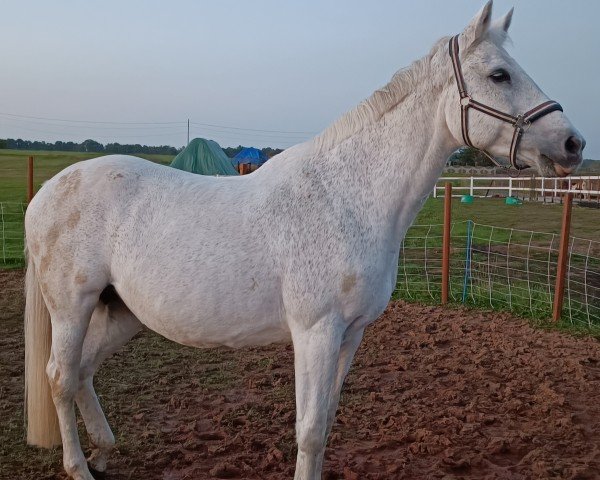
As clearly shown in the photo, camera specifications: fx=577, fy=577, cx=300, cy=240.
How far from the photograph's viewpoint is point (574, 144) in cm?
230

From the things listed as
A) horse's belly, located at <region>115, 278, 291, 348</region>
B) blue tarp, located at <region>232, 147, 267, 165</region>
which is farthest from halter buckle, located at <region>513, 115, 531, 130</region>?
blue tarp, located at <region>232, 147, 267, 165</region>

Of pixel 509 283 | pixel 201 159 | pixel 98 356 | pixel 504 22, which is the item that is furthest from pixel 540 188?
pixel 98 356

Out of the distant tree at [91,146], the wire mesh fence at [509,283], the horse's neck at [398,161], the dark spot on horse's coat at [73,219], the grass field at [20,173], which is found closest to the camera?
the horse's neck at [398,161]

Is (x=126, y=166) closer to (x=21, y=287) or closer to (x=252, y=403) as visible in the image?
(x=252, y=403)

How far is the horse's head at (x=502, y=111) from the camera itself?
231 cm

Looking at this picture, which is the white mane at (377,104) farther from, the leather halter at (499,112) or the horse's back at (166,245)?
the horse's back at (166,245)

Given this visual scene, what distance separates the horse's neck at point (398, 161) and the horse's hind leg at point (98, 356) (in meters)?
1.44

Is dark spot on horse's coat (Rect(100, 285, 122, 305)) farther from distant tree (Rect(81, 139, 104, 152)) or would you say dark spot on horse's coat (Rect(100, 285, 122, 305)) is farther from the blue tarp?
distant tree (Rect(81, 139, 104, 152))

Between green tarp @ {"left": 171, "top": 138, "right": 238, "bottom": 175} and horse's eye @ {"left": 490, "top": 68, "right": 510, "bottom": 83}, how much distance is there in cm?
1347

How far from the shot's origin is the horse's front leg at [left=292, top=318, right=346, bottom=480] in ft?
7.98

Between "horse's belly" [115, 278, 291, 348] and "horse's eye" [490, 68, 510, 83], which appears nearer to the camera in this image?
"horse's eye" [490, 68, 510, 83]

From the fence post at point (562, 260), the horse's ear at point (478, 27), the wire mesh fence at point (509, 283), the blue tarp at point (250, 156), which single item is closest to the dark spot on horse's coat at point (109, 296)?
the horse's ear at point (478, 27)

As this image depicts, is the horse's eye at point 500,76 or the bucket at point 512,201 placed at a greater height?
the horse's eye at point 500,76

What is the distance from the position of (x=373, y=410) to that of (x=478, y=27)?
283 cm
